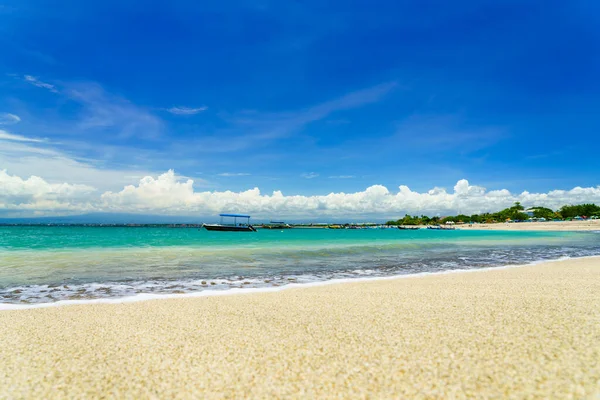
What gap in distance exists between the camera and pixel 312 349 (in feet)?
18.4

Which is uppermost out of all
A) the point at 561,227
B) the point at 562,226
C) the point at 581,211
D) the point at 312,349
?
the point at 581,211

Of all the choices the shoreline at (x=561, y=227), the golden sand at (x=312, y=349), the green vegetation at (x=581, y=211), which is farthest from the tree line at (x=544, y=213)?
the golden sand at (x=312, y=349)

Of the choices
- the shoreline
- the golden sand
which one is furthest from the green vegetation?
the golden sand

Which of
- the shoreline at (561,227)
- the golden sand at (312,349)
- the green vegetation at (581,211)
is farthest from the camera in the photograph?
the green vegetation at (581,211)

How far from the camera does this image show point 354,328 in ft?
22.1

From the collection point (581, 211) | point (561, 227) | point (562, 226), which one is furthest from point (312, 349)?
point (581, 211)

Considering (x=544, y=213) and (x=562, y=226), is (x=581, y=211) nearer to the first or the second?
(x=544, y=213)

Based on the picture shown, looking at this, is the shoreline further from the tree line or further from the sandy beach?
the tree line

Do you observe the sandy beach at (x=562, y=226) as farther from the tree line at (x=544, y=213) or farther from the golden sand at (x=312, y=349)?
the golden sand at (x=312, y=349)

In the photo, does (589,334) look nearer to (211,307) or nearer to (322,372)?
(322,372)

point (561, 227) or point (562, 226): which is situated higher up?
point (562, 226)

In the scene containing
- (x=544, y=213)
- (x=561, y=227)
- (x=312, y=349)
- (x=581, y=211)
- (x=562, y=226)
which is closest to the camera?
(x=312, y=349)

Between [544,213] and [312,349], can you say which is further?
[544,213]

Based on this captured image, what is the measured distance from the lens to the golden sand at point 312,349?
4379 millimetres
